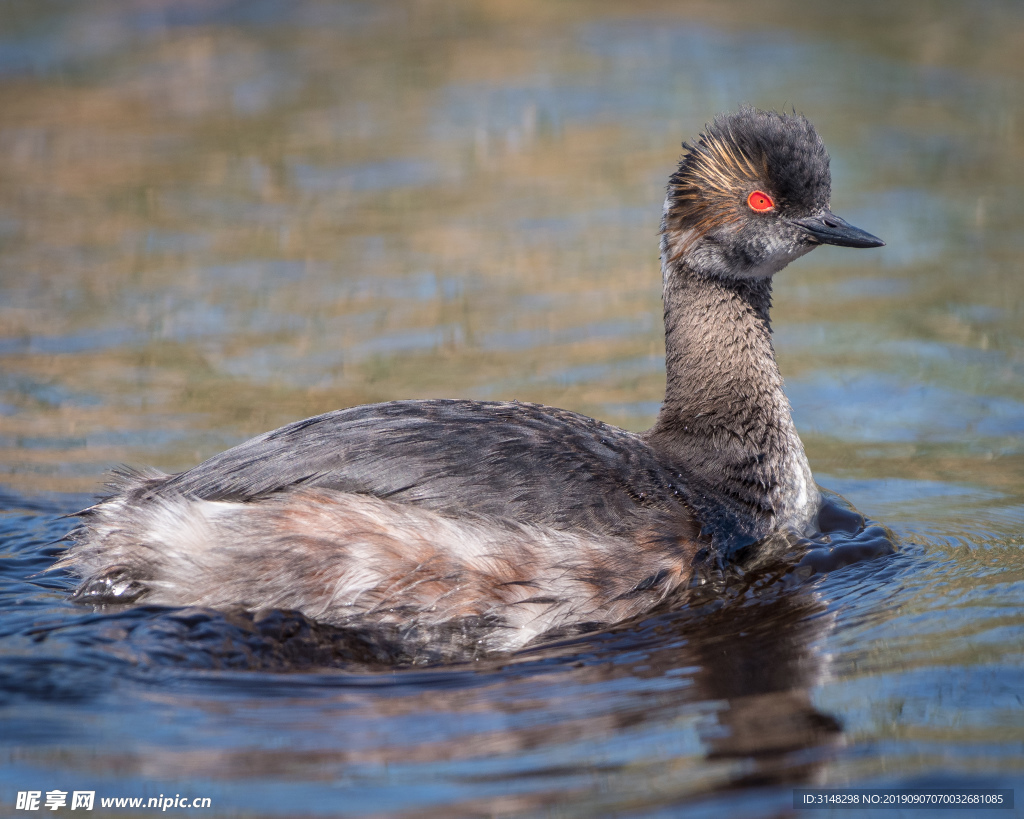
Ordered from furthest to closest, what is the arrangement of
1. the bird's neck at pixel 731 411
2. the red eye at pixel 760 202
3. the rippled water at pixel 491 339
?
the red eye at pixel 760 202 → the bird's neck at pixel 731 411 → the rippled water at pixel 491 339

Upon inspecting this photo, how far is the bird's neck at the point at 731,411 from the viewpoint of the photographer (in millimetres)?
6234

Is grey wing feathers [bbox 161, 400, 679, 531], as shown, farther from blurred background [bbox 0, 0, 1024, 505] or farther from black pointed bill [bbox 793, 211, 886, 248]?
blurred background [bbox 0, 0, 1024, 505]

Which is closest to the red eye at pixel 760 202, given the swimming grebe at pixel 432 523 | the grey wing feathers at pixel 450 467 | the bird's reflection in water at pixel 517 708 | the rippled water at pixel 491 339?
the swimming grebe at pixel 432 523

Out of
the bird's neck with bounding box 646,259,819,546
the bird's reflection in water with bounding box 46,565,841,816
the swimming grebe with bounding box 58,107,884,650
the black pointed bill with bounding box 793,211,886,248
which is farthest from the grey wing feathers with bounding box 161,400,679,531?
the black pointed bill with bounding box 793,211,886,248

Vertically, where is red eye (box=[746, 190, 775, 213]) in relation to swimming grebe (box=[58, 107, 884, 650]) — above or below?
above

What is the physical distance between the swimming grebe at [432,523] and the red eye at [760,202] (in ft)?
4.12

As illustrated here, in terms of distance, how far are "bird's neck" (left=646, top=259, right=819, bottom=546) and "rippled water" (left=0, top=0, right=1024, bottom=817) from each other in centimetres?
45

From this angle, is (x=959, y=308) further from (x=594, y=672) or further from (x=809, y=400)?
(x=594, y=672)

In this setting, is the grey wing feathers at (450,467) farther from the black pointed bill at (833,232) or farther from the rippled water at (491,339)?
the black pointed bill at (833,232)

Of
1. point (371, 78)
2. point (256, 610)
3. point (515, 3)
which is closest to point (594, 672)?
point (256, 610)

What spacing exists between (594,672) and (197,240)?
7231 mm

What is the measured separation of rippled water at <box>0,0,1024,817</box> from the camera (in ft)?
15.3

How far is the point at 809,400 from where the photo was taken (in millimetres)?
8453

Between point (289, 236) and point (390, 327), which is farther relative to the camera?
point (289, 236)
